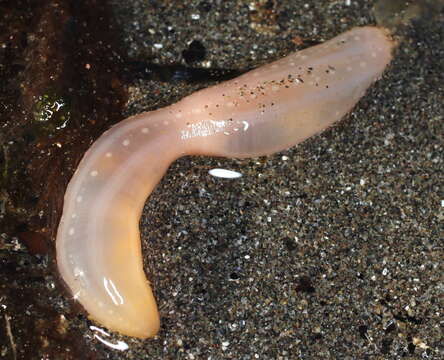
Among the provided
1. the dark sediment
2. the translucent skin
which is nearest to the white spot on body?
the translucent skin

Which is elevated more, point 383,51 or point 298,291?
point 383,51

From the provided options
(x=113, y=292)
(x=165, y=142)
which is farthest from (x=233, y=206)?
(x=113, y=292)

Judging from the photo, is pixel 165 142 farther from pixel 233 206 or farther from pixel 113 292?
pixel 113 292

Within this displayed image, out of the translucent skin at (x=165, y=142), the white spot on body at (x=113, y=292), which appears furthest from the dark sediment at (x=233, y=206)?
the white spot on body at (x=113, y=292)

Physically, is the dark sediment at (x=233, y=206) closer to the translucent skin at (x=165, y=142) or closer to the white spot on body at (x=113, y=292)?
the translucent skin at (x=165, y=142)

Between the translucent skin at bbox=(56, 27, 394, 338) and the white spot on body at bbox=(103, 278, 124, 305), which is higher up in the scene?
the translucent skin at bbox=(56, 27, 394, 338)

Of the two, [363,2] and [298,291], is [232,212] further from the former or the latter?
[363,2]

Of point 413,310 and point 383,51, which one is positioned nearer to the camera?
point 413,310

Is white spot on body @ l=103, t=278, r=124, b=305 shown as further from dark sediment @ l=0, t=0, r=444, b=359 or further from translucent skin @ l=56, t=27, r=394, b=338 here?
dark sediment @ l=0, t=0, r=444, b=359

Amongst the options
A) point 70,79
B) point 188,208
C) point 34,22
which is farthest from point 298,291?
point 34,22
